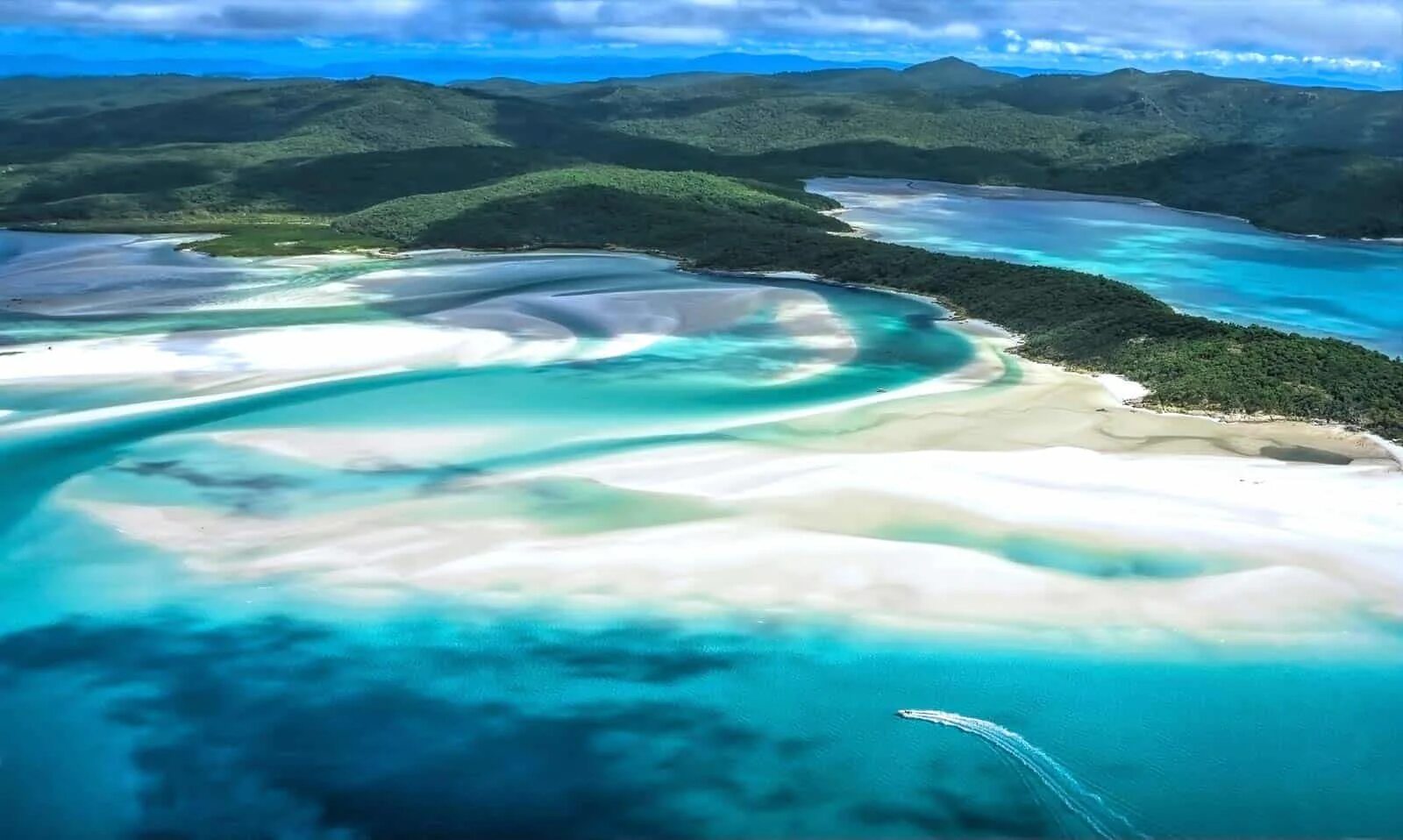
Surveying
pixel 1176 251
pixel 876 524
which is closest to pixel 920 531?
pixel 876 524

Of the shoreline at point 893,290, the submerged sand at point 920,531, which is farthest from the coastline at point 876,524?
the shoreline at point 893,290

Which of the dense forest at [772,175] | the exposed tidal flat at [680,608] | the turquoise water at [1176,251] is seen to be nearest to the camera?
the exposed tidal flat at [680,608]

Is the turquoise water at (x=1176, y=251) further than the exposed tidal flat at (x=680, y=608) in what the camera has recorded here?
Yes

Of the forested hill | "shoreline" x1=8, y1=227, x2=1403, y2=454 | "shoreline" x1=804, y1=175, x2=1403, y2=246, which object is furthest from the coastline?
the forested hill

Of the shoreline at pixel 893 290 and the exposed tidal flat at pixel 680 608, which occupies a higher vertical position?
the shoreline at pixel 893 290

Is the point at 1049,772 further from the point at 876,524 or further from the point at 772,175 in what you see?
the point at 772,175

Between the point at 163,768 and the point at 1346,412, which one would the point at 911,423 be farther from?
the point at 163,768

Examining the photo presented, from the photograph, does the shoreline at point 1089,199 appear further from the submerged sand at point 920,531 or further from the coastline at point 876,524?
the coastline at point 876,524

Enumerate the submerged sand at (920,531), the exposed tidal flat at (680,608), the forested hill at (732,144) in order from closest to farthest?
the exposed tidal flat at (680,608) < the submerged sand at (920,531) < the forested hill at (732,144)

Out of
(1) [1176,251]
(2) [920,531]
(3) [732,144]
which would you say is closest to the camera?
(2) [920,531]
